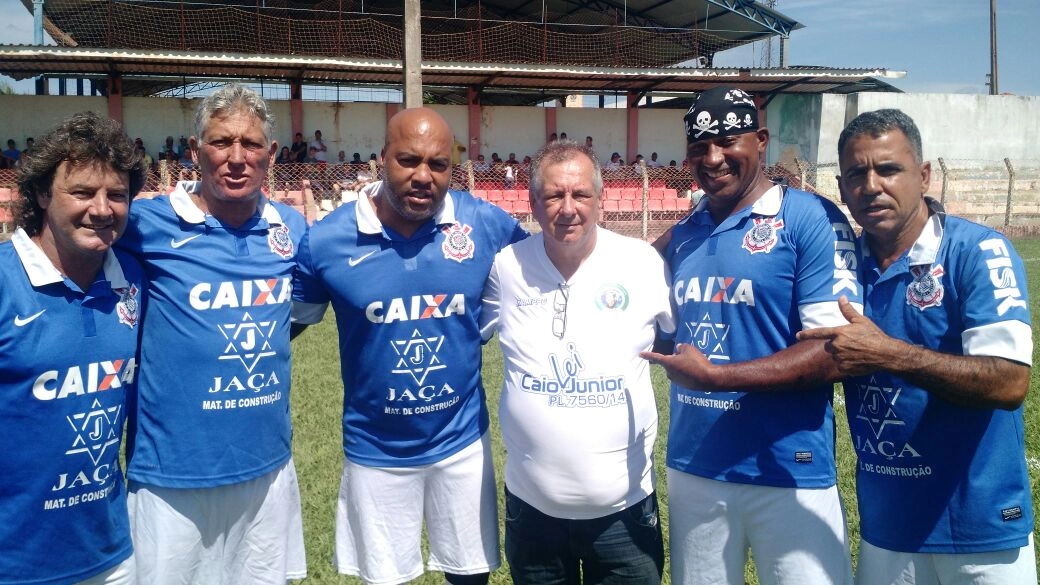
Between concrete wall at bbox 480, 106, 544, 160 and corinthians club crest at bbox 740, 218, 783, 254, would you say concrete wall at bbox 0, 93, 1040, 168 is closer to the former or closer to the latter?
→ concrete wall at bbox 480, 106, 544, 160

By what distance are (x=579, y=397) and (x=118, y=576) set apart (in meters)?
1.77

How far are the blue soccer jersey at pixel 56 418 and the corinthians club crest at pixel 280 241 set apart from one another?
2.19 feet

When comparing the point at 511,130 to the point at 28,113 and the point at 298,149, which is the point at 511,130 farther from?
the point at 28,113

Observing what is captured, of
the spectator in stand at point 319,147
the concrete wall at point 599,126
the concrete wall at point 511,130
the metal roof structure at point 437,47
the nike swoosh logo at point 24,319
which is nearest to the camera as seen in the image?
the nike swoosh logo at point 24,319

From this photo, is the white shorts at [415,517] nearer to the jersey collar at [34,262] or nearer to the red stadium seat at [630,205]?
the jersey collar at [34,262]

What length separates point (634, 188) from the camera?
2103cm

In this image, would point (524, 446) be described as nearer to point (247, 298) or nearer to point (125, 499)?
point (247, 298)

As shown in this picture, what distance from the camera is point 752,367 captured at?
2.86m

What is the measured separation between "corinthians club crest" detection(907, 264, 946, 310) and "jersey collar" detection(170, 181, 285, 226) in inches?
96.9

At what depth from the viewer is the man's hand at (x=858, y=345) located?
2.64m

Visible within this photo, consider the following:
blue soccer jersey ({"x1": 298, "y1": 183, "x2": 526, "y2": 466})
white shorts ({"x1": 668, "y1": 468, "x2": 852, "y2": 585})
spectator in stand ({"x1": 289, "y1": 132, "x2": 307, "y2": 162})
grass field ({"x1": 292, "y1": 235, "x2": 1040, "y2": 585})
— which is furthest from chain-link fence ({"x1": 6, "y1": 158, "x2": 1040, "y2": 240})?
white shorts ({"x1": 668, "y1": 468, "x2": 852, "y2": 585})

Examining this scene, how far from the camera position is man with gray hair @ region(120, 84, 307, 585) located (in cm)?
311

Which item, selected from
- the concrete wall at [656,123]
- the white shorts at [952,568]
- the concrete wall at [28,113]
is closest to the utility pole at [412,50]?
the concrete wall at [656,123]

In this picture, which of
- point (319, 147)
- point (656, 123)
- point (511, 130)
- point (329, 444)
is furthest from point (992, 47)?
point (329, 444)
